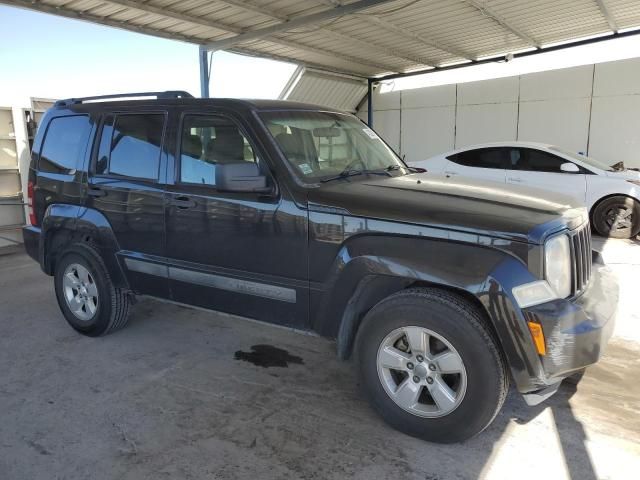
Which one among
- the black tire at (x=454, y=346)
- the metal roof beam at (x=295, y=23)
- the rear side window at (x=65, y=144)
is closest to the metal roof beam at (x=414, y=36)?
the metal roof beam at (x=295, y=23)

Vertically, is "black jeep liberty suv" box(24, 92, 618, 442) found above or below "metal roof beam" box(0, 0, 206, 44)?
below

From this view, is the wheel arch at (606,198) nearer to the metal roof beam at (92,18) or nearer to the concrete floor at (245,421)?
the concrete floor at (245,421)

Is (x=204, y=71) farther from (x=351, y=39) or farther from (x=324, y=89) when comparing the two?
(x=324, y=89)

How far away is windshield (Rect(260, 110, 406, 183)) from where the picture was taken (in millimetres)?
3410

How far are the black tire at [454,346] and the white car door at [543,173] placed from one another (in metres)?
6.91

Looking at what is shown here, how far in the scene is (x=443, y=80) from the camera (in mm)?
15961

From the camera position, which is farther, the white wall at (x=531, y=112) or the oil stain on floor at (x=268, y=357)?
the white wall at (x=531, y=112)

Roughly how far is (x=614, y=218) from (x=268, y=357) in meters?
7.36

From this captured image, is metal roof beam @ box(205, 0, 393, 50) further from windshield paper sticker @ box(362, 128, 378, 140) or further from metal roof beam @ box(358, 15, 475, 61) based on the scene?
windshield paper sticker @ box(362, 128, 378, 140)

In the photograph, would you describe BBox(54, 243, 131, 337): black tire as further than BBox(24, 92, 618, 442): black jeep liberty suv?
Yes

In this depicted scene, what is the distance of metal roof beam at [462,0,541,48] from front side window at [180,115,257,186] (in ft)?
23.4

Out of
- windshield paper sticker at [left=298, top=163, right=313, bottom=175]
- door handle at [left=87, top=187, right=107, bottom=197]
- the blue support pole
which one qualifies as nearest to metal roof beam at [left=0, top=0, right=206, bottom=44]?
the blue support pole

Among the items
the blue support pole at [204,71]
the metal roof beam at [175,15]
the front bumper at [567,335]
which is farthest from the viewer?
the blue support pole at [204,71]

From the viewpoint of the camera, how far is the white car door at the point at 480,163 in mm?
9391
